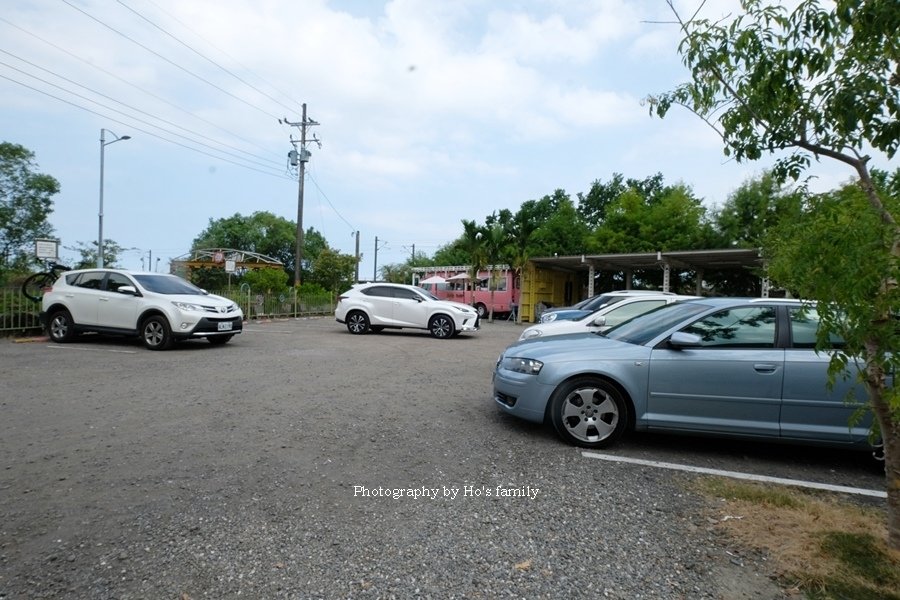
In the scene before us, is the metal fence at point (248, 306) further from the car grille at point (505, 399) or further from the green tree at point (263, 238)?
the green tree at point (263, 238)

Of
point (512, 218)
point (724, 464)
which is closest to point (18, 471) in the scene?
point (724, 464)

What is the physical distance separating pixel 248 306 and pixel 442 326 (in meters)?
8.21

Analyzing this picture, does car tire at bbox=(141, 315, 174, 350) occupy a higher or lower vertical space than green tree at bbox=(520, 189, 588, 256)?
lower

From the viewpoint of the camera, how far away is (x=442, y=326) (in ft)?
45.9

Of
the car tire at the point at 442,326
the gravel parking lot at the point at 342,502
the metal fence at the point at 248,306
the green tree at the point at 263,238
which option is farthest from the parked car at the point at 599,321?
the green tree at the point at 263,238

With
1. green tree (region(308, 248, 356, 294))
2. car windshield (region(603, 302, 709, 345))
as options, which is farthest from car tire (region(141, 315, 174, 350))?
green tree (region(308, 248, 356, 294))

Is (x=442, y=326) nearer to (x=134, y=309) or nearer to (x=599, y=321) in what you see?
(x=599, y=321)

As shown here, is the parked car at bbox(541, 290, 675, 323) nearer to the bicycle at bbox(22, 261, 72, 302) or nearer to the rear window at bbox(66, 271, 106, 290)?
the rear window at bbox(66, 271, 106, 290)

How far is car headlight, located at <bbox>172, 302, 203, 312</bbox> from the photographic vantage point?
31.8 ft

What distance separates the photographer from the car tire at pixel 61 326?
10320 mm

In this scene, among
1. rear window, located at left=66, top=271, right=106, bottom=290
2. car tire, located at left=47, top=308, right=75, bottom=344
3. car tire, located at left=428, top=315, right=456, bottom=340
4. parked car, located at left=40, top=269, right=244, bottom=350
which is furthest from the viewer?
car tire, located at left=428, top=315, right=456, bottom=340

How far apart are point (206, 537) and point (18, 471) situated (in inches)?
76.4

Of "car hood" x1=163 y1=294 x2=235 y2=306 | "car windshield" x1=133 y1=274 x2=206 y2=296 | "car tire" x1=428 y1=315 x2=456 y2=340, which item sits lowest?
"car tire" x1=428 y1=315 x2=456 y2=340

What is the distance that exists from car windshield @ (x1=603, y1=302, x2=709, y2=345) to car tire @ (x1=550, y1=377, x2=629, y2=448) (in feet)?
2.06
